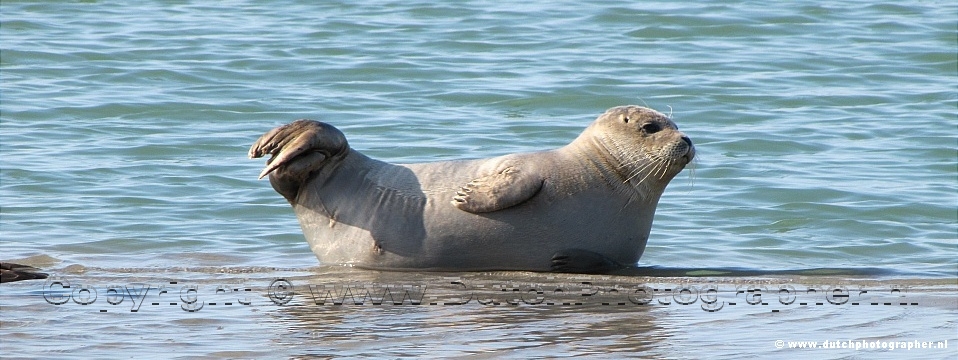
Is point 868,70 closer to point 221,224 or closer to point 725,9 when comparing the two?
point 725,9

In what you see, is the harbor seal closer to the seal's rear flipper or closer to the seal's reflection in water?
Answer: the seal's rear flipper

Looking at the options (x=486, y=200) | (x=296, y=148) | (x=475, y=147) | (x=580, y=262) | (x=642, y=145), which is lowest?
(x=475, y=147)

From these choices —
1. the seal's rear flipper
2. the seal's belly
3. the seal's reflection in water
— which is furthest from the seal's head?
the seal's rear flipper

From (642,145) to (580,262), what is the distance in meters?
0.65

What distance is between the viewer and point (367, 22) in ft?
54.1

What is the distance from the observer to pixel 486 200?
6996mm

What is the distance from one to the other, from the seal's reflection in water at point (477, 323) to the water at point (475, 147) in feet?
0.08

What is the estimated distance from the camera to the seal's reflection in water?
5.22 metres

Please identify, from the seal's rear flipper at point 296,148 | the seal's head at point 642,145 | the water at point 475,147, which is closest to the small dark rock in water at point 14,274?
the water at point 475,147

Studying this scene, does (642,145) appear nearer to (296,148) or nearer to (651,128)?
(651,128)

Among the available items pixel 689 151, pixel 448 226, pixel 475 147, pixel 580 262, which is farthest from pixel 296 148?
pixel 475 147

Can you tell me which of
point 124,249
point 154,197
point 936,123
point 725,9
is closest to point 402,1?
point 725,9

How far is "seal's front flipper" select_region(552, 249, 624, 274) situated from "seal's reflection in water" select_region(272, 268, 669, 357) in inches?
10.8

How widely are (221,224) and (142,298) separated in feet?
8.64
